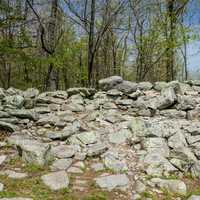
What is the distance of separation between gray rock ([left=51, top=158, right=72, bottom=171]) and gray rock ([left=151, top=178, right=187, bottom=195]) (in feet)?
4.32

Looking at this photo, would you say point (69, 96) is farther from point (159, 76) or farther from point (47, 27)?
point (159, 76)

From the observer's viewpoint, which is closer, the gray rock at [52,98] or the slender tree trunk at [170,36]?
the gray rock at [52,98]

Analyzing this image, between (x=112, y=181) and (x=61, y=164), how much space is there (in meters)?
0.89

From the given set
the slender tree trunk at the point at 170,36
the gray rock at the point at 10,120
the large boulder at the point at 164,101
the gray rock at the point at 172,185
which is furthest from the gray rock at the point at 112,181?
the slender tree trunk at the point at 170,36

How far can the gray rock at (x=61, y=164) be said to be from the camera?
514cm

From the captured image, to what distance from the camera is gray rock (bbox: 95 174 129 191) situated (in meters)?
4.72

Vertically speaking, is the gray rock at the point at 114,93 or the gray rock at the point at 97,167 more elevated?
the gray rock at the point at 114,93

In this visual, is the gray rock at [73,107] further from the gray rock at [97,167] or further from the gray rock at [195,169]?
the gray rock at [195,169]

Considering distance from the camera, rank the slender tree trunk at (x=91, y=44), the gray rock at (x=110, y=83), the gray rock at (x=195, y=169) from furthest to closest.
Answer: the slender tree trunk at (x=91, y=44) < the gray rock at (x=110, y=83) < the gray rock at (x=195, y=169)

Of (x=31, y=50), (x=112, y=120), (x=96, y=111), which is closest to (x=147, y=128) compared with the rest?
(x=112, y=120)

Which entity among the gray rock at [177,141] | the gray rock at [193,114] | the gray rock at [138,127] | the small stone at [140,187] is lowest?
the small stone at [140,187]

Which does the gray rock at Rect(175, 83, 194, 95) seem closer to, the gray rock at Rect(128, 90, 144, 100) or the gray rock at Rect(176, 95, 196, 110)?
the gray rock at Rect(176, 95, 196, 110)

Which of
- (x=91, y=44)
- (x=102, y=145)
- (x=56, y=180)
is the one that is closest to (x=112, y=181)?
(x=56, y=180)

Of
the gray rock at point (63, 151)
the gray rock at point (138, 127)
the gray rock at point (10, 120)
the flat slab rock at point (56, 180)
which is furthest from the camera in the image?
the gray rock at point (10, 120)
